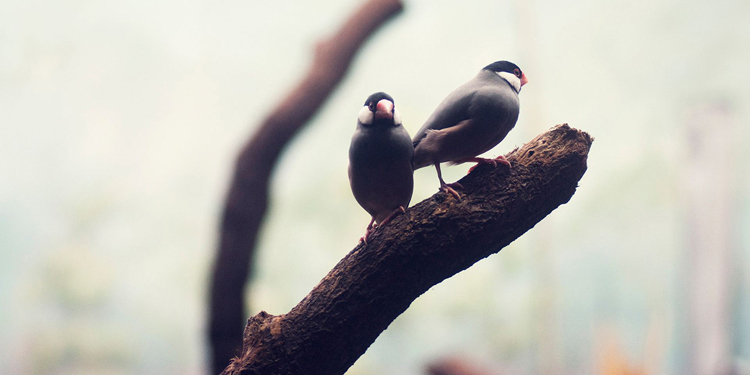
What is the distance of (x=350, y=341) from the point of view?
1387mm

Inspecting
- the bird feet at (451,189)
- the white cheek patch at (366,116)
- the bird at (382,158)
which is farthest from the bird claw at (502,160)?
the white cheek patch at (366,116)

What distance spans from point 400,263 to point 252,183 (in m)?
1.35

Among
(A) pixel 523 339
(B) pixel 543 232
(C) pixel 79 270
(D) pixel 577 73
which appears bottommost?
(A) pixel 523 339

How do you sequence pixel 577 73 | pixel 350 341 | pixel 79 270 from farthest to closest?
pixel 577 73 < pixel 79 270 < pixel 350 341

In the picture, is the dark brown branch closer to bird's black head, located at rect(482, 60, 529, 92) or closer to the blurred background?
the blurred background

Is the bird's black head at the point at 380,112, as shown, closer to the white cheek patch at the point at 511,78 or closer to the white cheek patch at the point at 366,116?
the white cheek patch at the point at 366,116

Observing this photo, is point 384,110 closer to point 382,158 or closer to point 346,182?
point 382,158

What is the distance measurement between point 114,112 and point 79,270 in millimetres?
1056

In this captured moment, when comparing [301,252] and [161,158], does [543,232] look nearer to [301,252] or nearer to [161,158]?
[301,252]

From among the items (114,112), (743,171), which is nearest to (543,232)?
(743,171)

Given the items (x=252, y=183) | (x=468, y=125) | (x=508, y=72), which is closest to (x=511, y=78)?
(x=508, y=72)

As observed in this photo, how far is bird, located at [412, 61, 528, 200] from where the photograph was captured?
1437 millimetres

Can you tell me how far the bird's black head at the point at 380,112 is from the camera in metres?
1.40

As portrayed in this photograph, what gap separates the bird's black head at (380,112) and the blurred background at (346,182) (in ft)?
5.83
